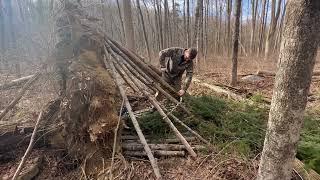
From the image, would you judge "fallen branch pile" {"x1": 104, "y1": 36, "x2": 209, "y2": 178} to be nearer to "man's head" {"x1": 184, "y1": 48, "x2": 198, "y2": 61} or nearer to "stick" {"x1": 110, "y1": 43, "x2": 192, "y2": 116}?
"stick" {"x1": 110, "y1": 43, "x2": 192, "y2": 116}

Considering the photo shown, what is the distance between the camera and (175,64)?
602 cm

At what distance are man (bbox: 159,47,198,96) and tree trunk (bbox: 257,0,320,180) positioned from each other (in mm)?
2897

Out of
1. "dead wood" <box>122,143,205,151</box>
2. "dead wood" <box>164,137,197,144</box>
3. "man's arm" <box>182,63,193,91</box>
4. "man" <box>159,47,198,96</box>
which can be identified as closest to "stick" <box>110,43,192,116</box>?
"man's arm" <box>182,63,193,91</box>

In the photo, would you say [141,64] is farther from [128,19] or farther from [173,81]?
[128,19]

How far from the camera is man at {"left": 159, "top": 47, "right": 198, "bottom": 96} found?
586 cm

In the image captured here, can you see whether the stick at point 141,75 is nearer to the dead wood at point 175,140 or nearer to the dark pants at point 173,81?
the dark pants at point 173,81

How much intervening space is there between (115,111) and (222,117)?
1.86 meters

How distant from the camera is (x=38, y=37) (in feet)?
53.1

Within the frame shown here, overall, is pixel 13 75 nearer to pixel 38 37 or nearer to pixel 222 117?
Answer: pixel 38 37

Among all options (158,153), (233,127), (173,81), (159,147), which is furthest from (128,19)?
(158,153)

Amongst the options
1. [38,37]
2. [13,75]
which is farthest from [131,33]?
[38,37]

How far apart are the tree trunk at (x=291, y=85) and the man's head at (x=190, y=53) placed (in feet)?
9.20

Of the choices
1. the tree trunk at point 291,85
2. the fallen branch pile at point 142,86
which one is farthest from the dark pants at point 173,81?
the tree trunk at point 291,85

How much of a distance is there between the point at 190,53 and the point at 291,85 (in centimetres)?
301
